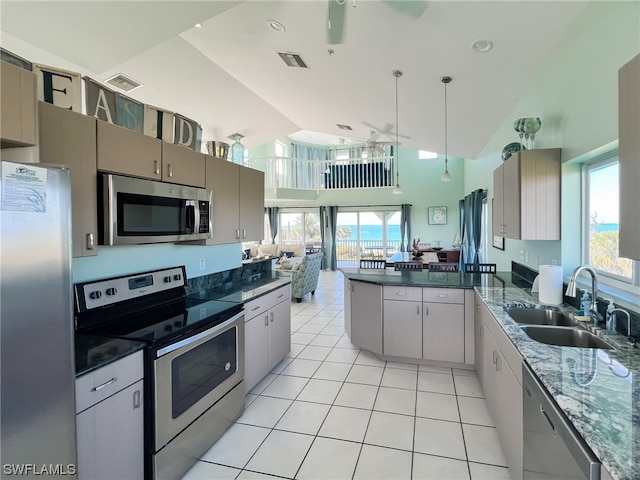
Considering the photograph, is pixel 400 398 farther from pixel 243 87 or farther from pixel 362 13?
pixel 243 87

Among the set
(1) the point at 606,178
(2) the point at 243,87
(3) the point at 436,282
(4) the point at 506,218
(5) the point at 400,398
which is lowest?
(5) the point at 400,398

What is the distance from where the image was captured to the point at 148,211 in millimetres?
1990

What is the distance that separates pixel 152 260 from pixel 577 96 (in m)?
3.38

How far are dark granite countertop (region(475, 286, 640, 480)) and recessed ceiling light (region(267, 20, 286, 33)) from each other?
3.06 metres

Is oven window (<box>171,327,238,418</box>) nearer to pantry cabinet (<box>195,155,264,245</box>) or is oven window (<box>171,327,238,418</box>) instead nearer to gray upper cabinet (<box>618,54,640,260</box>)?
pantry cabinet (<box>195,155,264,245</box>)

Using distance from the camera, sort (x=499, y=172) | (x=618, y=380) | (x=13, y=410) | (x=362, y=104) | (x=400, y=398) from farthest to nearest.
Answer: (x=362, y=104) → (x=499, y=172) → (x=400, y=398) → (x=618, y=380) → (x=13, y=410)

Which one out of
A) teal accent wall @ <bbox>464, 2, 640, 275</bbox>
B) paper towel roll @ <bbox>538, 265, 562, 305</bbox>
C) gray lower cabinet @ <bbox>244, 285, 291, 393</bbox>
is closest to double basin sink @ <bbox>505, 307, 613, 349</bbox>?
paper towel roll @ <bbox>538, 265, 562, 305</bbox>

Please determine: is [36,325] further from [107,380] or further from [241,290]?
[241,290]

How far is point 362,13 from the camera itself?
242 cm

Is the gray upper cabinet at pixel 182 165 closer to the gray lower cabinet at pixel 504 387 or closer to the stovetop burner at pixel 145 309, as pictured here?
the stovetop burner at pixel 145 309

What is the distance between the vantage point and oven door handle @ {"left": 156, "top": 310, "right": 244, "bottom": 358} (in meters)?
1.65

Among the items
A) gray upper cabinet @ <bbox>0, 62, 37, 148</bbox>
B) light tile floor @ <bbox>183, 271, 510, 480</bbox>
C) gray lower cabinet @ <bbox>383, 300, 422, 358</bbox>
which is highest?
gray upper cabinet @ <bbox>0, 62, 37, 148</bbox>

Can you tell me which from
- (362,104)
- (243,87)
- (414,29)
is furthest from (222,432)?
(243,87)

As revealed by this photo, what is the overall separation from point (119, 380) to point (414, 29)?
305cm
